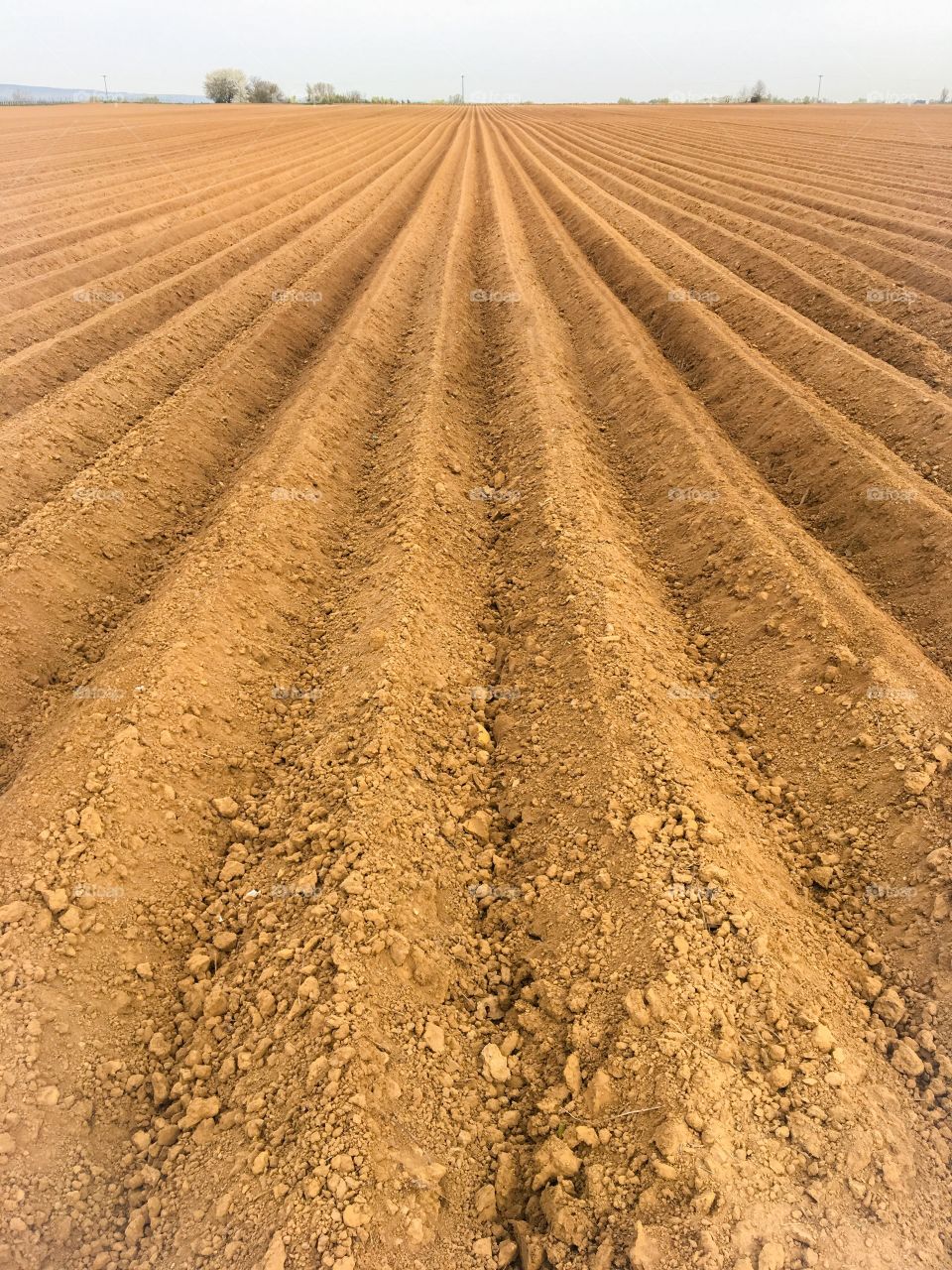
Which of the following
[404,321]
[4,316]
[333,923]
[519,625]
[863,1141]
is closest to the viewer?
[863,1141]

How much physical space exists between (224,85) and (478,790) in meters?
83.7

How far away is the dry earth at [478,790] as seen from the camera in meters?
2.61

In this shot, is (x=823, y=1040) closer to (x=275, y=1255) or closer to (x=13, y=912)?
(x=275, y=1255)

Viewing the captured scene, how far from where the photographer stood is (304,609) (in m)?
5.42

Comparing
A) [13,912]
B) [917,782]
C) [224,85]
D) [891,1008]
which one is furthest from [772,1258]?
[224,85]

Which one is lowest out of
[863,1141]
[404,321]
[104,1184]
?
[104,1184]

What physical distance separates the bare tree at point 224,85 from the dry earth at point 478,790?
7489 centimetres

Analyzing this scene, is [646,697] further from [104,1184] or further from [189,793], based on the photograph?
[104,1184]

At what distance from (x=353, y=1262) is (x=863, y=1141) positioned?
185 cm

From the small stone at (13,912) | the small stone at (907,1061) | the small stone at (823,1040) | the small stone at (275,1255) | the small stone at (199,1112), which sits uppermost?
the small stone at (13,912)

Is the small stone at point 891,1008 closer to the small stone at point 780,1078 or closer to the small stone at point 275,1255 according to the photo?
the small stone at point 780,1078

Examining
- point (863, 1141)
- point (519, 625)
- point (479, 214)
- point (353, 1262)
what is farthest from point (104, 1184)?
point (479, 214)

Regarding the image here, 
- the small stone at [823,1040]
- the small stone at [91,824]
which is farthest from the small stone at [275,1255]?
the small stone at [823,1040]

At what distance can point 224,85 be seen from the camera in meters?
66.5
